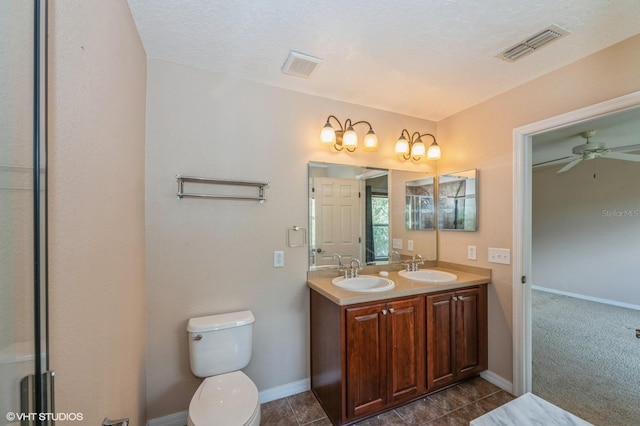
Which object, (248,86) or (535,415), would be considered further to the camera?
(248,86)

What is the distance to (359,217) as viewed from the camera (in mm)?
2453

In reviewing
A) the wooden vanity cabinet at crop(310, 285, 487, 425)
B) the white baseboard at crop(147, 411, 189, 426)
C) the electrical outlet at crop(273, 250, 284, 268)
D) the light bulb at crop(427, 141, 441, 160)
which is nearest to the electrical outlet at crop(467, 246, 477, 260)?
the wooden vanity cabinet at crop(310, 285, 487, 425)

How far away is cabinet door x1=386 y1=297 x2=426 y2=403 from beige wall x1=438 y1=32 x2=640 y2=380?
78 centimetres

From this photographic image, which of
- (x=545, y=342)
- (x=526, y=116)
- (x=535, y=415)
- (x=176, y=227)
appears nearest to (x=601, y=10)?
(x=526, y=116)

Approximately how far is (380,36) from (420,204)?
5.57 ft

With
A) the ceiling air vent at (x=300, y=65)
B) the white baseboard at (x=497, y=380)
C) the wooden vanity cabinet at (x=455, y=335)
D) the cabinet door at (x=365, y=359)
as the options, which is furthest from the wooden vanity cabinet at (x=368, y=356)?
the ceiling air vent at (x=300, y=65)

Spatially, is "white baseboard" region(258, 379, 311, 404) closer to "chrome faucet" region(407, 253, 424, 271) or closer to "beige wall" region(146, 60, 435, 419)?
Result: "beige wall" region(146, 60, 435, 419)

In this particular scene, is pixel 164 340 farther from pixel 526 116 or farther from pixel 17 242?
pixel 526 116

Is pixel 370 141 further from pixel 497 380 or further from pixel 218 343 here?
pixel 497 380

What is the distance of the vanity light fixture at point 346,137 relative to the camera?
2.19 meters

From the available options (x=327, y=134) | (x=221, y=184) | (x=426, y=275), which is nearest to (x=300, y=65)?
(x=327, y=134)

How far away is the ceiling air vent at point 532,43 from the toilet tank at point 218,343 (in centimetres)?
249

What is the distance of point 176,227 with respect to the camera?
1796mm

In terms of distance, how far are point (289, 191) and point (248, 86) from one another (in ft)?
2.87
